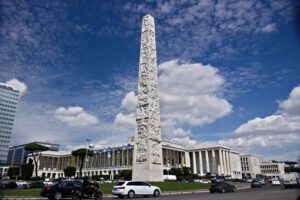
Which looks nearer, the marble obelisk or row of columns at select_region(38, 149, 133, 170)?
the marble obelisk

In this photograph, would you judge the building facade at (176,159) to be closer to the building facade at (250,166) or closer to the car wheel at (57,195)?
the building facade at (250,166)

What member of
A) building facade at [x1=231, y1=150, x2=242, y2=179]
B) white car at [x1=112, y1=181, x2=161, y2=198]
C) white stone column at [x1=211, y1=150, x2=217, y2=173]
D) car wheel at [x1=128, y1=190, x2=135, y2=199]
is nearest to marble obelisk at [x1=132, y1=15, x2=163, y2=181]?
white car at [x1=112, y1=181, x2=161, y2=198]

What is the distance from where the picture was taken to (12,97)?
13.9 ft

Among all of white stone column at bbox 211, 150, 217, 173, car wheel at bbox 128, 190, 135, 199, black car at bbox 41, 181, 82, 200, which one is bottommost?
car wheel at bbox 128, 190, 135, 199

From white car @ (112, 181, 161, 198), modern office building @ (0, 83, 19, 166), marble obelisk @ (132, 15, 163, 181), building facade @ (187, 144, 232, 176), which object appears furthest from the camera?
building facade @ (187, 144, 232, 176)

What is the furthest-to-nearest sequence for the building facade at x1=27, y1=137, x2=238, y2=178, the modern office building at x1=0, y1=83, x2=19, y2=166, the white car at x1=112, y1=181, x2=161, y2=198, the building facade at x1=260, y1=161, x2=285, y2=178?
the building facade at x1=260, y1=161, x2=285, y2=178, the building facade at x1=27, y1=137, x2=238, y2=178, the white car at x1=112, y1=181, x2=161, y2=198, the modern office building at x1=0, y1=83, x2=19, y2=166

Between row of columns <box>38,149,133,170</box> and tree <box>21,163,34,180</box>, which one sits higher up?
row of columns <box>38,149,133,170</box>

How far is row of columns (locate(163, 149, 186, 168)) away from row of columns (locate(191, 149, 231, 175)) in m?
5.35

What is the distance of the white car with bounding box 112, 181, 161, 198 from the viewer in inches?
822

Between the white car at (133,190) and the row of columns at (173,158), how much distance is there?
239 ft

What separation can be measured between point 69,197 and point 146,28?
25935 mm

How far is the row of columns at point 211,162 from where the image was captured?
98.9m

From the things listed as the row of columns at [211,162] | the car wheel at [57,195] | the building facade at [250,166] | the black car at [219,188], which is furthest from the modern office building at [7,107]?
the building facade at [250,166]

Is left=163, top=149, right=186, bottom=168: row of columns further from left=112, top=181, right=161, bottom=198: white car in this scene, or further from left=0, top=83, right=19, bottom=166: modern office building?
left=0, top=83, right=19, bottom=166: modern office building
